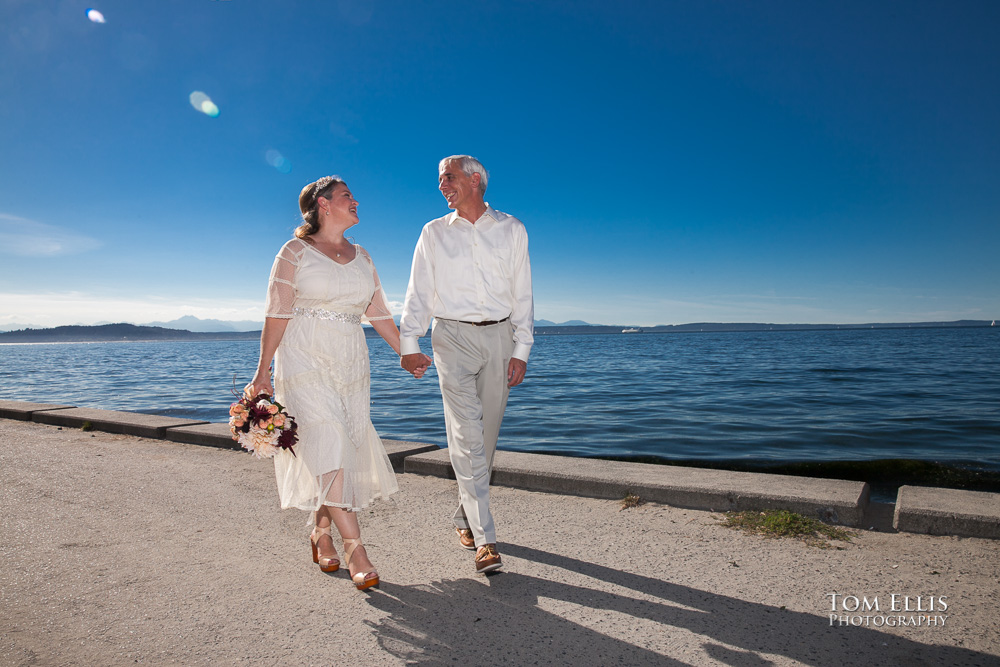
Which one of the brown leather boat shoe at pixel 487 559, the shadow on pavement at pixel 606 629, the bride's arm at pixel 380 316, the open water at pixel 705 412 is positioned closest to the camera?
the shadow on pavement at pixel 606 629

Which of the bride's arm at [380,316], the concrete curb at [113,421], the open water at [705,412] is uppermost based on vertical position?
the bride's arm at [380,316]

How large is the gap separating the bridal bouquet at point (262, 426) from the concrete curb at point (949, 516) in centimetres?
337

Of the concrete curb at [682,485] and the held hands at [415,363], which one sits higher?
the held hands at [415,363]

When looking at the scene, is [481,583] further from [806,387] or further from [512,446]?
[806,387]

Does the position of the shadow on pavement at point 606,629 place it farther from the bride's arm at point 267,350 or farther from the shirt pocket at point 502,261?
the shirt pocket at point 502,261

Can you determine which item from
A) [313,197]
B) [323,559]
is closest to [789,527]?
[323,559]

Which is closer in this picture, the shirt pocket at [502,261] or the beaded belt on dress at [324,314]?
the beaded belt on dress at [324,314]

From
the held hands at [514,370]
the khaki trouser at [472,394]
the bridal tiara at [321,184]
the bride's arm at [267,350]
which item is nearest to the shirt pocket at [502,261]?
the khaki trouser at [472,394]

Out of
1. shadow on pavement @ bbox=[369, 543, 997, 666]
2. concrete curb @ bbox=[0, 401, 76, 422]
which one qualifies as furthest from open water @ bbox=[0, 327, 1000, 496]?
shadow on pavement @ bbox=[369, 543, 997, 666]

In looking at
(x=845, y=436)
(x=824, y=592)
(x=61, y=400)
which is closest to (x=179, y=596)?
(x=824, y=592)

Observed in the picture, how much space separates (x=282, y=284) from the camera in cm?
325

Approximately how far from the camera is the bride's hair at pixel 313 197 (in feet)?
11.2

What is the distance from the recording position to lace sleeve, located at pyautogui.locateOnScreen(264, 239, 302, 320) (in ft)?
10.6

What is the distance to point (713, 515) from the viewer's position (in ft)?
12.7
